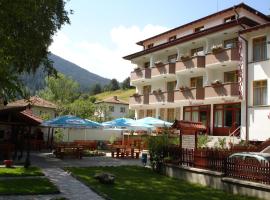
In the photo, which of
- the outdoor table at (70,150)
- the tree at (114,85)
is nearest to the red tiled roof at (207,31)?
the outdoor table at (70,150)

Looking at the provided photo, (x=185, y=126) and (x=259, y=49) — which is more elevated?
(x=259, y=49)

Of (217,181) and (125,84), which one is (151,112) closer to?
(217,181)

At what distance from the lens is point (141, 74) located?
4591cm

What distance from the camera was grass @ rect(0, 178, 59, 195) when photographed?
1387 cm

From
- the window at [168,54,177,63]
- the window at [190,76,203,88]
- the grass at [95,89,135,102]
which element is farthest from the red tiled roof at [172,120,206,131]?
the grass at [95,89,135,102]

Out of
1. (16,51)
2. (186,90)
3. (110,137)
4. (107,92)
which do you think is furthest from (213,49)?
(107,92)

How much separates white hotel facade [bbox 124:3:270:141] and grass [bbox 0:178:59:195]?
18947mm

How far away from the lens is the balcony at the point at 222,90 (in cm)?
3155

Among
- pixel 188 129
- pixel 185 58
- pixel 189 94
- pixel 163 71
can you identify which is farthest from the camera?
pixel 163 71

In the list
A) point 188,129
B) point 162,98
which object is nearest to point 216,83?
point 162,98

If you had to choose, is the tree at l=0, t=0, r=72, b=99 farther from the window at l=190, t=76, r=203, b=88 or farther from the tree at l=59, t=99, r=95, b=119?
the tree at l=59, t=99, r=95, b=119

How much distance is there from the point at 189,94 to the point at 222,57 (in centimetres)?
545

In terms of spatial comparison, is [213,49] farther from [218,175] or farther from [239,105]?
[218,175]

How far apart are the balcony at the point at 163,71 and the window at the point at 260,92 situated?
11428 millimetres
